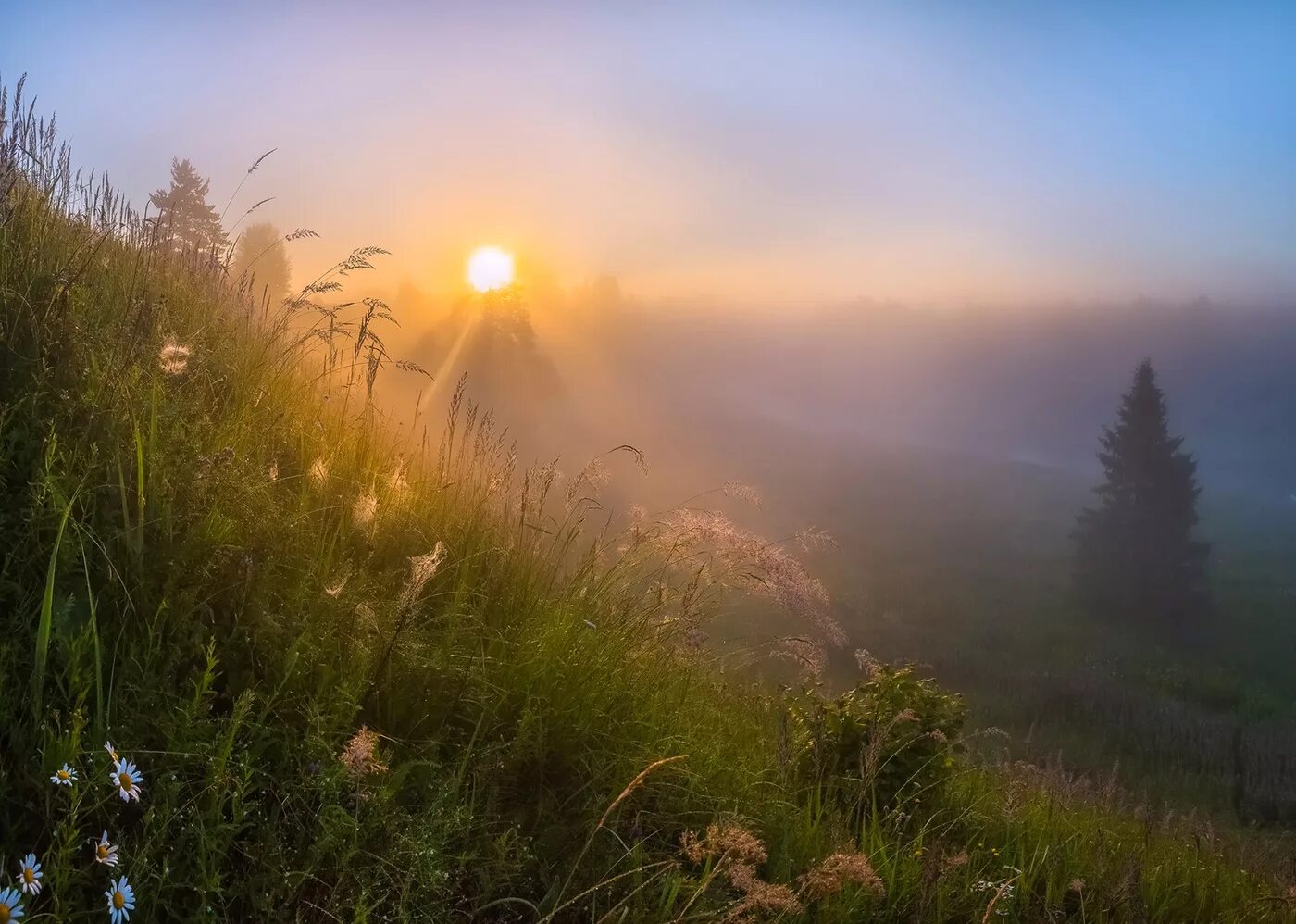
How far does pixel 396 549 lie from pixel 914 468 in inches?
3759

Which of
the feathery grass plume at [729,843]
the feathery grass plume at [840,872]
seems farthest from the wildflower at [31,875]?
the feathery grass plume at [840,872]

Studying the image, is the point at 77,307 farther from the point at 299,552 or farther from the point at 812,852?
the point at 812,852

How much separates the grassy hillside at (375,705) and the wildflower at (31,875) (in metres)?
0.05

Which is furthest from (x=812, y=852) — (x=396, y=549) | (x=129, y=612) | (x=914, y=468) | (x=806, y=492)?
(x=914, y=468)

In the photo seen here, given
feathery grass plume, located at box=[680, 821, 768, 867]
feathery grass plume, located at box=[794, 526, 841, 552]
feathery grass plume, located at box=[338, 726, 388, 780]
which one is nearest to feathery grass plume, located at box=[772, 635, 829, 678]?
feathery grass plume, located at box=[794, 526, 841, 552]

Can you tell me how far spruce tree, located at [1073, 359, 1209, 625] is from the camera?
192 ft

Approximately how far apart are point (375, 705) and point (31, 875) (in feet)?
3.75

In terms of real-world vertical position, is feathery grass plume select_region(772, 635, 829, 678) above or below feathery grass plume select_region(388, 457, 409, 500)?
below

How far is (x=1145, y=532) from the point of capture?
60.7 metres

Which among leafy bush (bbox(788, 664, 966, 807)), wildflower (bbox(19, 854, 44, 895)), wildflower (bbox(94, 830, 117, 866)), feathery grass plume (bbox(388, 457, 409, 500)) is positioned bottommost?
leafy bush (bbox(788, 664, 966, 807))

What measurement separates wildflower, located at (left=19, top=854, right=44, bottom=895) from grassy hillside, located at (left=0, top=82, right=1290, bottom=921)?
0.05 m

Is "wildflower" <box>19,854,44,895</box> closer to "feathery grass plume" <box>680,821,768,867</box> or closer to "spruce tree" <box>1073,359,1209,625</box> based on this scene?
"feathery grass plume" <box>680,821,768,867</box>

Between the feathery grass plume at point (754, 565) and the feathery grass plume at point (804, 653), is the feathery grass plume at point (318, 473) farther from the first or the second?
the feathery grass plume at point (804, 653)

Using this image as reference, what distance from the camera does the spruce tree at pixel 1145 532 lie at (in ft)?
192
